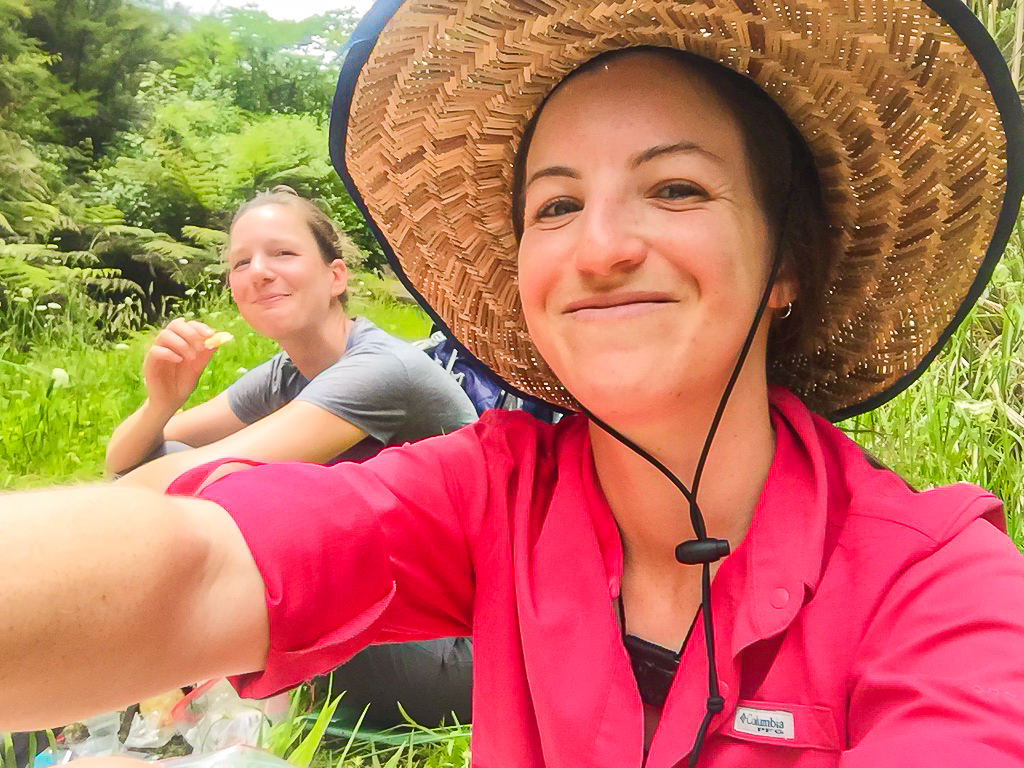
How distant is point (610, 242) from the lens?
49cm

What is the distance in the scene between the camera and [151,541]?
39 centimetres

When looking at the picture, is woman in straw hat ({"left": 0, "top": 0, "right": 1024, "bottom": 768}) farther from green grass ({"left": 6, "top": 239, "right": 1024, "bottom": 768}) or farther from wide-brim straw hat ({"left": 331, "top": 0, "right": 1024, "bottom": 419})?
green grass ({"left": 6, "top": 239, "right": 1024, "bottom": 768})

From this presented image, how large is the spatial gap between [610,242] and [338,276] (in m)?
0.91

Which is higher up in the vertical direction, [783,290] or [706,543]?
[783,290]

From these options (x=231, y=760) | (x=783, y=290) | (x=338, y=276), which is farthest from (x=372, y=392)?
(x=783, y=290)

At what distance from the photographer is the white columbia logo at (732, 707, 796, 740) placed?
1.46ft

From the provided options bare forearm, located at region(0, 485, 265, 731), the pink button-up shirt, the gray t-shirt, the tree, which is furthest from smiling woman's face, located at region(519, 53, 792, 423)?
the tree

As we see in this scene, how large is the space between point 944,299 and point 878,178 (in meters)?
0.12

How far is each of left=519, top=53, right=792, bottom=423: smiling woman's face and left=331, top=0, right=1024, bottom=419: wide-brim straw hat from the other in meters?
0.05

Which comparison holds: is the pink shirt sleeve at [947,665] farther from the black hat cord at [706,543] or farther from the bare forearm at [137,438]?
the bare forearm at [137,438]

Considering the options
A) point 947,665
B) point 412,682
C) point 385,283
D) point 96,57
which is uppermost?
point 96,57

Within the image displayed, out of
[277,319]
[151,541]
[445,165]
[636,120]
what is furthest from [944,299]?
[277,319]

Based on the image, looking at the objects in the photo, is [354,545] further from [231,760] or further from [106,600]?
[231,760]

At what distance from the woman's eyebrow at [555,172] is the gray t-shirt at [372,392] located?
0.74 metres
